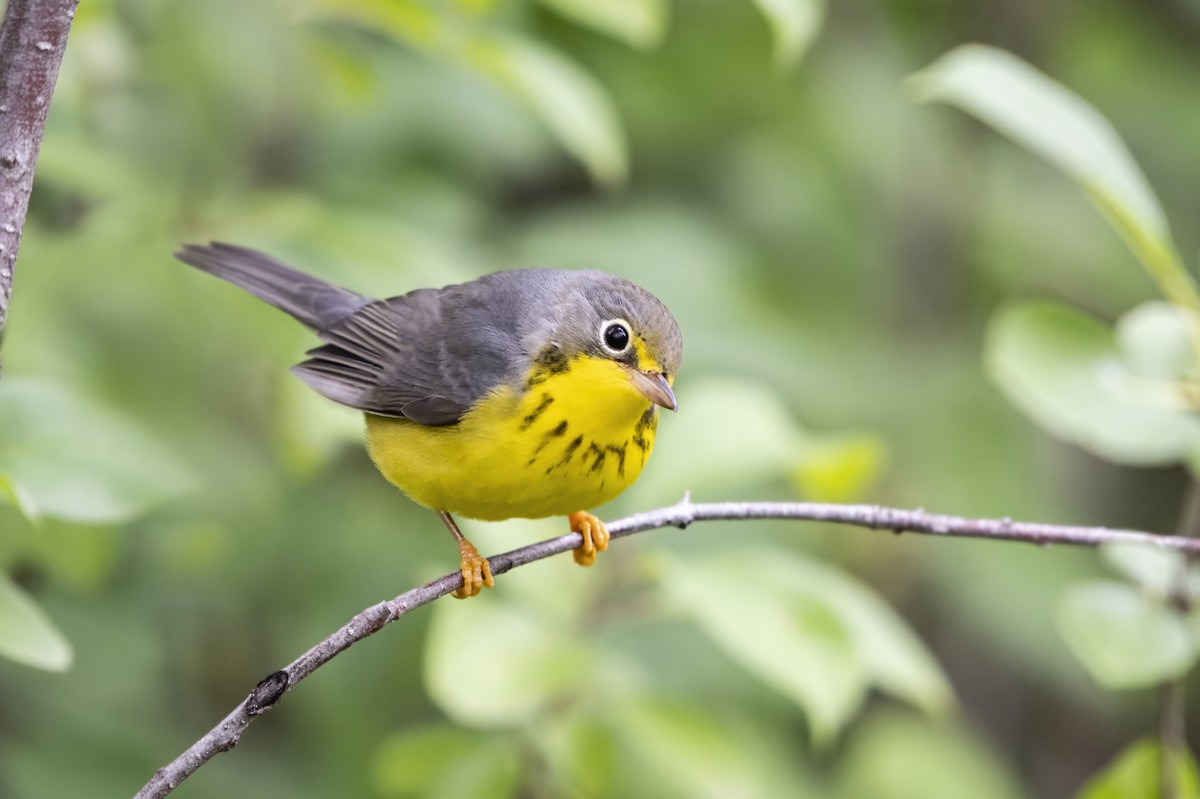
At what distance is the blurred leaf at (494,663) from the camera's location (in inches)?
131

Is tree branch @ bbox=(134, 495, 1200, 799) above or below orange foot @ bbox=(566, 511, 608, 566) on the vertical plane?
below

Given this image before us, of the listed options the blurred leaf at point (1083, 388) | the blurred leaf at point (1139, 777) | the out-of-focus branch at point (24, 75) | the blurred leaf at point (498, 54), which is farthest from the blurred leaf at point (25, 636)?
the blurred leaf at point (1139, 777)

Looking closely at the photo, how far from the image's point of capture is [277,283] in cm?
416

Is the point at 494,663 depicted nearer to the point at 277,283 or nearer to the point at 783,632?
the point at 783,632

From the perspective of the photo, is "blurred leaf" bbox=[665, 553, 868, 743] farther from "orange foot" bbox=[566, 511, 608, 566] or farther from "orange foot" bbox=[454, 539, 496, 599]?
"orange foot" bbox=[454, 539, 496, 599]

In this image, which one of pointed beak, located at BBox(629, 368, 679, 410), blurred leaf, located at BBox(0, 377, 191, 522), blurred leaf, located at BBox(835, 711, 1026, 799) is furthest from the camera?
blurred leaf, located at BBox(835, 711, 1026, 799)

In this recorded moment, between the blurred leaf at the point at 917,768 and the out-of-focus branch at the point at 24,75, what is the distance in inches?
185

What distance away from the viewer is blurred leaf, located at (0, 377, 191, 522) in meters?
2.54

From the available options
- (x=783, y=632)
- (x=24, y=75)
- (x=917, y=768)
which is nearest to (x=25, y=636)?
(x=24, y=75)

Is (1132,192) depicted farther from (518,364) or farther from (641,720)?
(641,720)

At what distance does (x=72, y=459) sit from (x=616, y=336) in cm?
154

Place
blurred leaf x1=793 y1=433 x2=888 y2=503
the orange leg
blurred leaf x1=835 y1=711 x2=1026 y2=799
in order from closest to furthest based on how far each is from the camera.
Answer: the orange leg → blurred leaf x1=793 y1=433 x2=888 y2=503 → blurred leaf x1=835 y1=711 x2=1026 y2=799

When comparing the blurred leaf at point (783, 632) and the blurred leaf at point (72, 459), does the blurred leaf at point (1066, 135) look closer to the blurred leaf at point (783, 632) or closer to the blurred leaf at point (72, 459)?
the blurred leaf at point (783, 632)

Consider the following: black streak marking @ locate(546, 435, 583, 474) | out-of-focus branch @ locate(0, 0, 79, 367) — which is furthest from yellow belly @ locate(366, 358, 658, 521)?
out-of-focus branch @ locate(0, 0, 79, 367)
